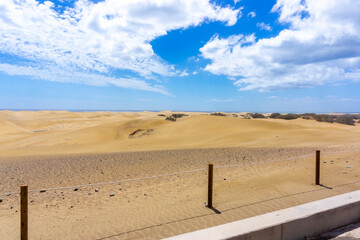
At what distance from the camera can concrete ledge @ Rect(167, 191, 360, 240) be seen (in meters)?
3.97

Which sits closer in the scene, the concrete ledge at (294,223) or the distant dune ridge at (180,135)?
the concrete ledge at (294,223)

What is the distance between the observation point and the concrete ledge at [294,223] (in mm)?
3971

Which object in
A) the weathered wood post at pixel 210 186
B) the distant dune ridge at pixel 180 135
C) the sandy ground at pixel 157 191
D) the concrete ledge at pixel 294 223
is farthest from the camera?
the distant dune ridge at pixel 180 135

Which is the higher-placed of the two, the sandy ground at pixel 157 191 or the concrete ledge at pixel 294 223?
the concrete ledge at pixel 294 223

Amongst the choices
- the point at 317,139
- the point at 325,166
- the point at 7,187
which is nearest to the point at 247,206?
the point at 325,166

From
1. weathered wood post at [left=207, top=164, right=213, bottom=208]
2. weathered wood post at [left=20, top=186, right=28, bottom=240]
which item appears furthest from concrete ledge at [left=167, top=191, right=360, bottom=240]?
weathered wood post at [left=20, top=186, right=28, bottom=240]

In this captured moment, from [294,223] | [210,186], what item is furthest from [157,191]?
[294,223]

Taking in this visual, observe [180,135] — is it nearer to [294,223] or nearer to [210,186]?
[210,186]

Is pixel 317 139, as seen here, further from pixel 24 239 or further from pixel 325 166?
pixel 24 239

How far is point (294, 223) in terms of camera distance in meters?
4.46

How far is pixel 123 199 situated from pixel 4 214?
3007 millimetres

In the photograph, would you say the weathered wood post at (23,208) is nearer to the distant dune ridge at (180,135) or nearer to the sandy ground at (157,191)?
the sandy ground at (157,191)

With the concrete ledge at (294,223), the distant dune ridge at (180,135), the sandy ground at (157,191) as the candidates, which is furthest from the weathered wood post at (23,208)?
the distant dune ridge at (180,135)

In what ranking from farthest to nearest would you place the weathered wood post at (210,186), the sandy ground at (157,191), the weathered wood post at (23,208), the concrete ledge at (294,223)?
1. the weathered wood post at (210,186)
2. the sandy ground at (157,191)
3. the weathered wood post at (23,208)
4. the concrete ledge at (294,223)
